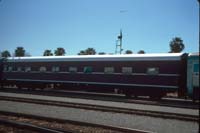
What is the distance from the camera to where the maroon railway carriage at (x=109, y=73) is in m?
19.7

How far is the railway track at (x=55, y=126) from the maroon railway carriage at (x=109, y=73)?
35.2ft

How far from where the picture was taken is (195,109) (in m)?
15.8

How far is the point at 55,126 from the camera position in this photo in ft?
32.9

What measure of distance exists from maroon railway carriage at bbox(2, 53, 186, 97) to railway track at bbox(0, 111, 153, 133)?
35.2 ft

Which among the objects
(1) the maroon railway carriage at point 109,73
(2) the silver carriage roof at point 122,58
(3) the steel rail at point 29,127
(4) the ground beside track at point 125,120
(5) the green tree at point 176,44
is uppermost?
(5) the green tree at point 176,44

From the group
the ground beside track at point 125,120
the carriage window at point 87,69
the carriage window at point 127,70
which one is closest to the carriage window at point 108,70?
the carriage window at point 127,70

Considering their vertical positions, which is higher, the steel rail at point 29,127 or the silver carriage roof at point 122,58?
the silver carriage roof at point 122,58

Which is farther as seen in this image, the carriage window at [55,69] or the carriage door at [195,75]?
the carriage window at [55,69]

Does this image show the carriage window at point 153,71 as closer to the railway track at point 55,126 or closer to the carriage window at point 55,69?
the carriage window at point 55,69

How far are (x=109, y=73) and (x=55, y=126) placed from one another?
1291 cm

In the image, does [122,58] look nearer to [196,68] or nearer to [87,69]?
[87,69]

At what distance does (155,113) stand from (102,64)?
1047 centimetres

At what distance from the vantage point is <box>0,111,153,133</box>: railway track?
8883 mm

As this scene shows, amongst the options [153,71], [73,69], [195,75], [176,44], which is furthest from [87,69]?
[176,44]
